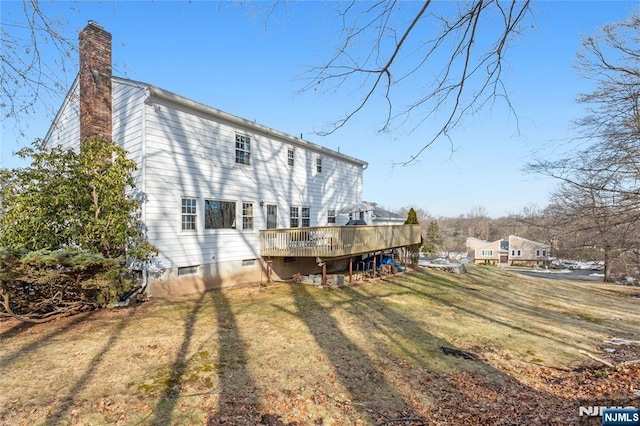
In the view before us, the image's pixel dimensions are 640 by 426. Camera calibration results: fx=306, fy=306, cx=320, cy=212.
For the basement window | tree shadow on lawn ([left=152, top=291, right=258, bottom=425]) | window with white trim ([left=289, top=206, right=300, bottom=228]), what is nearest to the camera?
tree shadow on lawn ([left=152, top=291, right=258, bottom=425])

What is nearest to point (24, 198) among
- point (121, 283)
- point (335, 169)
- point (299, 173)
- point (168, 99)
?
point (121, 283)

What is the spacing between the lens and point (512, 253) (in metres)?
58.0

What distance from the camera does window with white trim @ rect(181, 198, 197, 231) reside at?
10.5 m

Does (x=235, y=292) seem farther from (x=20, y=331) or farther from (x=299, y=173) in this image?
(x=299, y=173)

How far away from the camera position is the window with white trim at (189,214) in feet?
34.4

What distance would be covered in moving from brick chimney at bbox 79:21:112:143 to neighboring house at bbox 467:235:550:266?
61424mm

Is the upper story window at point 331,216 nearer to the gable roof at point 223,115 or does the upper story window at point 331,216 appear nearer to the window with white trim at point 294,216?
the window with white trim at point 294,216

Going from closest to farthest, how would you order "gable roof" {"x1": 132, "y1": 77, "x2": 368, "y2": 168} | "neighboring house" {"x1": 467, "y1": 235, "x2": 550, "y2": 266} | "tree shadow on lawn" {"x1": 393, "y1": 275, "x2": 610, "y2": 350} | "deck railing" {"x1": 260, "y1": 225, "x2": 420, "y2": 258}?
"tree shadow on lawn" {"x1": 393, "y1": 275, "x2": 610, "y2": 350} < "gable roof" {"x1": 132, "y1": 77, "x2": 368, "y2": 168} < "deck railing" {"x1": 260, "y1": 225, "x2": 420, "y2": 258} < "neighboring house" {"x1": 467, "y1": 235, "x2": 550, "y2": 266}

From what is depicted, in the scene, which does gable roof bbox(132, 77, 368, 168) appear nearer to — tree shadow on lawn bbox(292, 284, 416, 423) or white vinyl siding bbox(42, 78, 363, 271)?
white vinyl siding bbox(42, 78, 363, 271)

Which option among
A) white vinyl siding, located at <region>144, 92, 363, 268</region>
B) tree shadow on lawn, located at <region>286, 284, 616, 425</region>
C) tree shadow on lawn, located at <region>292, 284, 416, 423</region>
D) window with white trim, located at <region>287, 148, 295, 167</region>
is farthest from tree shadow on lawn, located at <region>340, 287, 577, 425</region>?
window with white trim, located at <region>287, 148, 295, 167</region>

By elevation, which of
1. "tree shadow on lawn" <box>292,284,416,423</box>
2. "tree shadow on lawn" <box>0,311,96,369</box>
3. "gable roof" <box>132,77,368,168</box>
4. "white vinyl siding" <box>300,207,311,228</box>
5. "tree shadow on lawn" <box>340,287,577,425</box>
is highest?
"gable roof" <box>132,77,368,168</box>

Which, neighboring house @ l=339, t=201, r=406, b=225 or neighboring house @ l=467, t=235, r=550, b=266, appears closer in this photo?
neighboring house @ l=339, t=201, r=406, b=225

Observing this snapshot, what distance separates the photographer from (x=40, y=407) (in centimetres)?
391

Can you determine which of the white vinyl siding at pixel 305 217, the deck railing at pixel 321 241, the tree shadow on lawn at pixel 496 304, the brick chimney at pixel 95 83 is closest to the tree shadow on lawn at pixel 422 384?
the tree shadow on lawn at pixel 496 304
